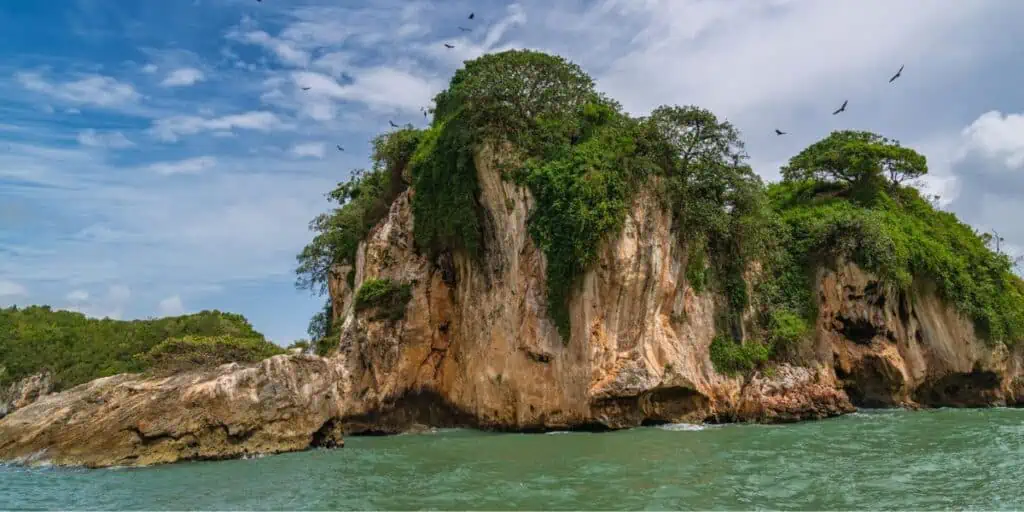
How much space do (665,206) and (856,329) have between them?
1022 cm

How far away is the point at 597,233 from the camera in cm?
1952

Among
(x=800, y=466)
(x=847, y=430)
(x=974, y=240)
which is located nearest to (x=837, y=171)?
(x=974, y=240)

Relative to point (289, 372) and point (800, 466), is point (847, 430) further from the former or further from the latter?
point (289, 372)

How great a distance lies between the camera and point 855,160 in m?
28.9

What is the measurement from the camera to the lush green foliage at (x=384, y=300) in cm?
2311

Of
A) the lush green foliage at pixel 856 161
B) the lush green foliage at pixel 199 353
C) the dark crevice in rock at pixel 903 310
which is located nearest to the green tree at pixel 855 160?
the lush green foliage at pixel 856 161

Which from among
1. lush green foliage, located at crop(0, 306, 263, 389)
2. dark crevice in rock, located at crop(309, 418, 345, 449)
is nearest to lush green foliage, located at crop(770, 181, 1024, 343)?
dark crevice in rock, located at crop(309, 418, 345, 449)

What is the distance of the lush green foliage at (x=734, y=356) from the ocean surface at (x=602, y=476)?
4.64 metres

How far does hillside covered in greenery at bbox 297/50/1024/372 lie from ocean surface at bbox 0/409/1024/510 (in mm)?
6038

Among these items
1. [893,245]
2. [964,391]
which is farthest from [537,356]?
[964,391]

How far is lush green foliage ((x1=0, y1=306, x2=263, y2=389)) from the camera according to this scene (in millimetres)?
37906

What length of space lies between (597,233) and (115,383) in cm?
1366

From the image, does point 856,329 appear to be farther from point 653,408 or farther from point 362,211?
point 362,211

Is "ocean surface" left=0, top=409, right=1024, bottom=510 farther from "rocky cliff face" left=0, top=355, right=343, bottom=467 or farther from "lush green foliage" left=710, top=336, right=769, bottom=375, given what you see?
"lush green foliage" left=710, top=336, right=769, bottom=375
